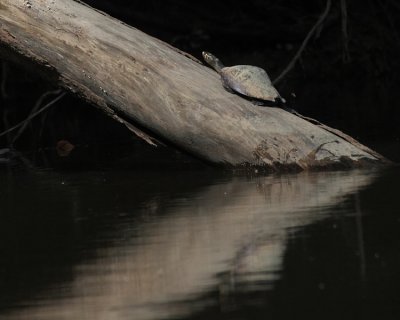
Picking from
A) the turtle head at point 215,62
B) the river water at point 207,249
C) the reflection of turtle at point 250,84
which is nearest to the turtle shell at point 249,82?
the reflection of turtle at point 250,84

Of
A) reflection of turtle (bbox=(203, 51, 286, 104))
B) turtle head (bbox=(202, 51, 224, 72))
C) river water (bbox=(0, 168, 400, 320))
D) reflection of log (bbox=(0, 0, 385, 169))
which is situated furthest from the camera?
turtle head (bbox=(202, 51, 224, 72))

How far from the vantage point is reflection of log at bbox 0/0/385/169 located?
6008 millimetres

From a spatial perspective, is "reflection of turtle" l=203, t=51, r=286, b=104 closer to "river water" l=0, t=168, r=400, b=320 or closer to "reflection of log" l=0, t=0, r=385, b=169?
"reflection of log" l=0, t=0, r=385, b=169

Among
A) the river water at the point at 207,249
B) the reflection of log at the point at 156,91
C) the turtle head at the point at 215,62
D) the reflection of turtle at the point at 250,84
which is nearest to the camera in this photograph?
the river water at the point at 207,249

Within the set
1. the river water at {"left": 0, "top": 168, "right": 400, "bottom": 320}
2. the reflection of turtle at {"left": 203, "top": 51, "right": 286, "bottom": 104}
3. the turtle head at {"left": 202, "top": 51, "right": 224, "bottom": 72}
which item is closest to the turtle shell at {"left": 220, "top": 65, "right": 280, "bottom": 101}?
the reflection of turtle at {"left": 203, "top": 51, "right": 286, "bottom": 104}

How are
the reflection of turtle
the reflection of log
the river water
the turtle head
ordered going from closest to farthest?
the river water → the reflection of log → the reflection of turtle → the turtle head

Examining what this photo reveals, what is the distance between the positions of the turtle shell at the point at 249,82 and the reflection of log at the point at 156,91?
7 centimetres

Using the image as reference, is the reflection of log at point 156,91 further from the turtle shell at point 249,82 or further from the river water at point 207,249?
the river water at point 207,249

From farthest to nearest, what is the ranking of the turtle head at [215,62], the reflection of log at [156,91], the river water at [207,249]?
the turtle head at [215,62]
the reflection of log at [156,91]
the river water at [207,249]

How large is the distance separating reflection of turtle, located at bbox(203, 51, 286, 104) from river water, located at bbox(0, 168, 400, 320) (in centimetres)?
61

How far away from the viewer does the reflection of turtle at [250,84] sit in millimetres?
6234

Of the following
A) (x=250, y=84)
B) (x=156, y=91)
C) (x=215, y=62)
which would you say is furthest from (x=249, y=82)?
(x=215, y=62)

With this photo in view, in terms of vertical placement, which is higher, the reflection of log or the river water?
the reflection of log

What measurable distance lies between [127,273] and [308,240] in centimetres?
73
